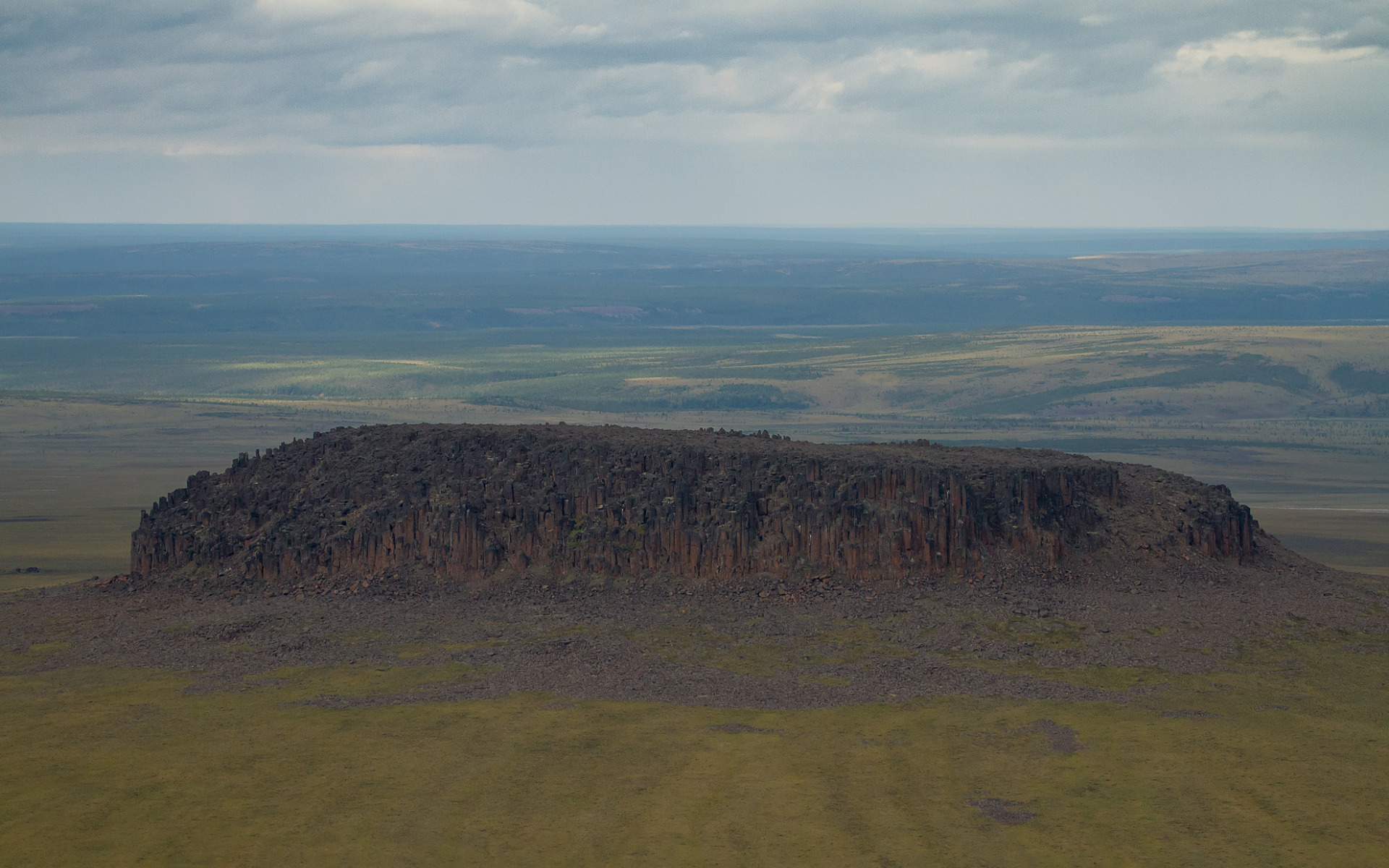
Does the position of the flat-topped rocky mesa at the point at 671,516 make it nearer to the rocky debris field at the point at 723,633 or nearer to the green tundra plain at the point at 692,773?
the rocky debris field at the point at 723,633

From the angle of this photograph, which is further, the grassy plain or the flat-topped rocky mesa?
the grassy plain

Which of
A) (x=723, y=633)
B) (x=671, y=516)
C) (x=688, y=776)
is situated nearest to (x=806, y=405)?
(x=671, y=516)

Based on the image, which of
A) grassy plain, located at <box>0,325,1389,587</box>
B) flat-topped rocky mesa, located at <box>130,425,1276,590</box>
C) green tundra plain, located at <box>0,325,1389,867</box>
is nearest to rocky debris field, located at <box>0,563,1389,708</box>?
green tundra plain, located at <box>0,325,1389,867</box>

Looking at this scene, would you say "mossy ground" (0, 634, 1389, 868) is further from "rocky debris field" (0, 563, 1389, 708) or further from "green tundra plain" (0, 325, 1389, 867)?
"rocky debris field" (0, 563, 1389, 708)

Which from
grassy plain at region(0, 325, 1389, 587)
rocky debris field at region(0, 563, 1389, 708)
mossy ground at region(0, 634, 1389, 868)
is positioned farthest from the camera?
grassy plain at region(0, 325, 1389, 587)

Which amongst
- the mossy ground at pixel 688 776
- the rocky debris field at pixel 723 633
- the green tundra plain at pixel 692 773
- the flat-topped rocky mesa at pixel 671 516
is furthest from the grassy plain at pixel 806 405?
the mossy ground at pixel 688 776

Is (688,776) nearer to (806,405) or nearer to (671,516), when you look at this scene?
(671,516)
